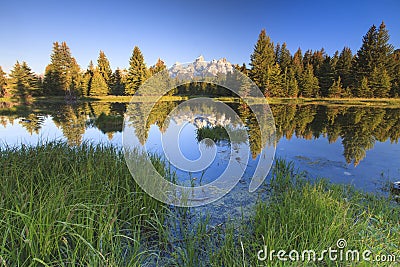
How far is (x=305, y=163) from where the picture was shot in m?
5.58

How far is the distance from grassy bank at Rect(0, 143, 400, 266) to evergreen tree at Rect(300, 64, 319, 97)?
33088 millimetres

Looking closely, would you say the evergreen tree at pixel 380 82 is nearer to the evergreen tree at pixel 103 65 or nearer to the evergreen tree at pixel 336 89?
the evergreen tree at pixel 336 89

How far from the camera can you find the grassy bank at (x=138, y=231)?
153cm

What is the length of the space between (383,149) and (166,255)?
315 inches

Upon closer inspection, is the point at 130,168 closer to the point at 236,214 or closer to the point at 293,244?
the point at 236,214

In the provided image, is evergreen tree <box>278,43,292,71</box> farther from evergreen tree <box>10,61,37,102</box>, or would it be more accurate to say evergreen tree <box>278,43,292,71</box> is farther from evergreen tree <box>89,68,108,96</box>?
evergreen tree <box>10,61,37,102</box>

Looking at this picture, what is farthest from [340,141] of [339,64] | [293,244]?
[339,64]

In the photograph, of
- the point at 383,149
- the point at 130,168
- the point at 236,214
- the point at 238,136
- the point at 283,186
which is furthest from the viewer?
the point at 238,136

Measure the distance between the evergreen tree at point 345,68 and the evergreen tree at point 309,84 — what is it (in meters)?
4.12

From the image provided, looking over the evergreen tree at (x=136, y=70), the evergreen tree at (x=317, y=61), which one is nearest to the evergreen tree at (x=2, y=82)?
the evergreen tree at (x=136, y=70)

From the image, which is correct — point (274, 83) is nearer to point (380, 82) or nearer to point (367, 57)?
point (380, 82)

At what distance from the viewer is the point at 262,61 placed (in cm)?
2831

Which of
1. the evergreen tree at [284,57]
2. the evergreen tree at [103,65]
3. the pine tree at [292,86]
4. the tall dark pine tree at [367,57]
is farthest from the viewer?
the evergreen tree at [103,65]

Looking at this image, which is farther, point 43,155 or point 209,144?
point 209,144
